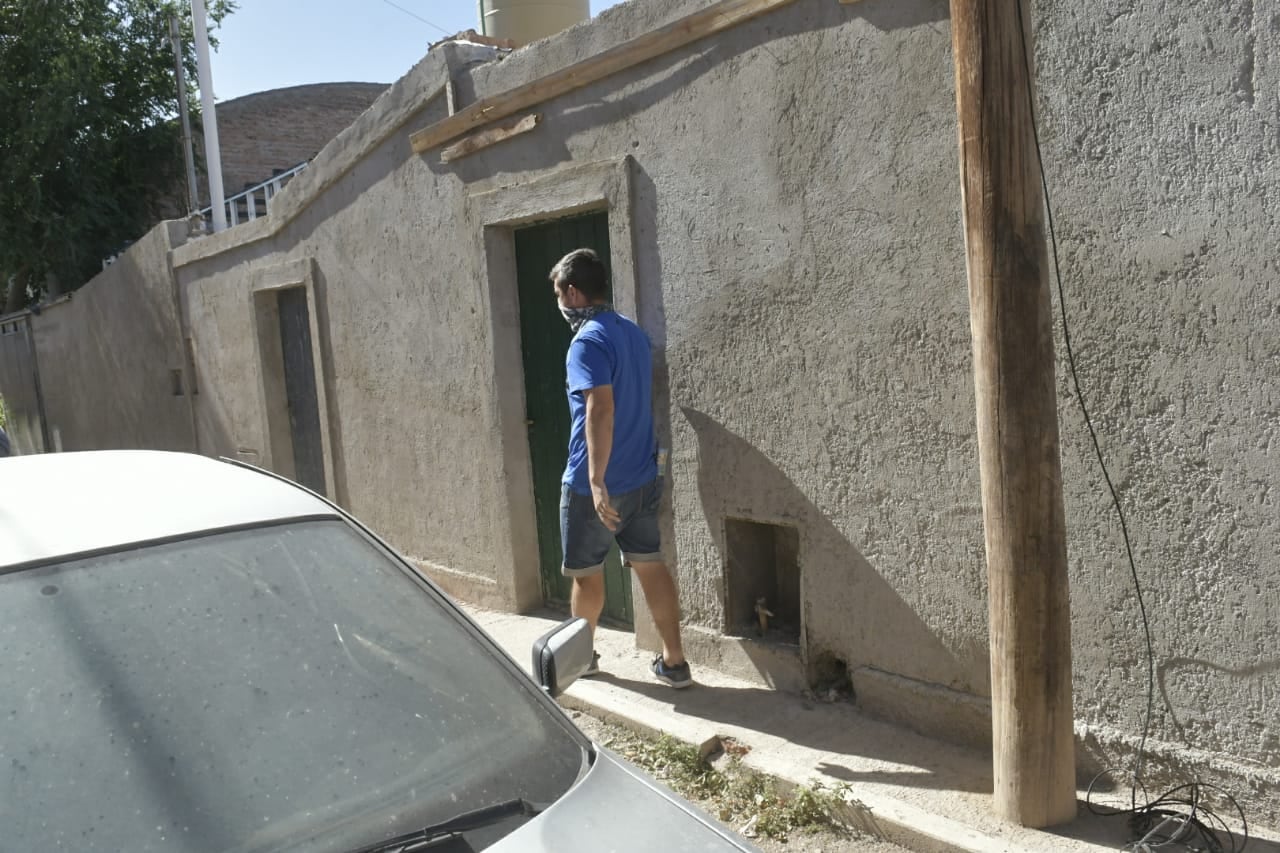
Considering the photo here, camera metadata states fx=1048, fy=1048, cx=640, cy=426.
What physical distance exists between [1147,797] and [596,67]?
148 inches

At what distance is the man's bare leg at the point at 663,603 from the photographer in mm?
4602

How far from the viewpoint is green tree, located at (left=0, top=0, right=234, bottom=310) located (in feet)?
48.2

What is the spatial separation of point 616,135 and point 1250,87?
2.77m

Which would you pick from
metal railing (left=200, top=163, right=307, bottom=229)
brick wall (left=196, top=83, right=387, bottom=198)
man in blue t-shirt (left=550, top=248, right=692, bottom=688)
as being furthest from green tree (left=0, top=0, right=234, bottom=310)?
man in blue t-shirt (left=550, top=248, right=692, bottom=688)

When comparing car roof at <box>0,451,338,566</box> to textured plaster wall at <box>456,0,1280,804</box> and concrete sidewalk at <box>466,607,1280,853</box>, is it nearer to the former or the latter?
concrete sidewalk at <box>466,607,1280,853</box>

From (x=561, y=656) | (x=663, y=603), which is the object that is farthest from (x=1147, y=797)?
(x=561, y=656)

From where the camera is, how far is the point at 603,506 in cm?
436

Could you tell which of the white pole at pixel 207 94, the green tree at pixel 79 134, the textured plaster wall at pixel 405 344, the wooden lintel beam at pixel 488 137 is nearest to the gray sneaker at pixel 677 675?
the textured plaster wall at pixel 405 344

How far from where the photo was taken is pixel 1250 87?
9.62ft

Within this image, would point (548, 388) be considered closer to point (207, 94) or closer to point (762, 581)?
point (762, 581)

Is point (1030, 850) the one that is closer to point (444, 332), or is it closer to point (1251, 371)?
point (1251, 371)

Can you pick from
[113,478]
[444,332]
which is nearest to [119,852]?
[113,478]

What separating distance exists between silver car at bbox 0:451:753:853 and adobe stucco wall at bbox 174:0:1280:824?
6.58 feet

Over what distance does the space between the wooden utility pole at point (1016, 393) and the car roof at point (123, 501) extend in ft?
6.28
